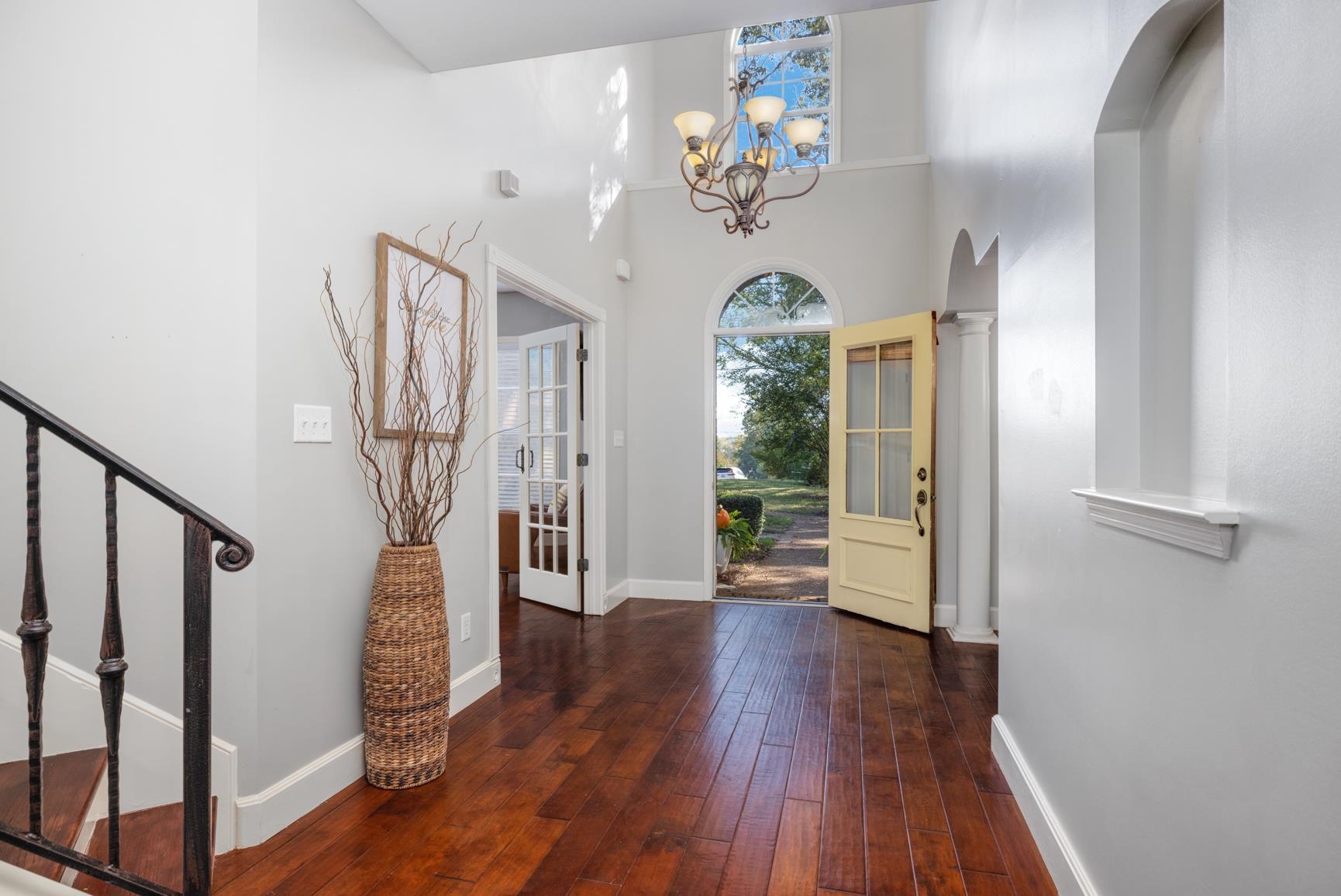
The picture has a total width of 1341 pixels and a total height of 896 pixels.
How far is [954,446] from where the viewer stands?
476 cm

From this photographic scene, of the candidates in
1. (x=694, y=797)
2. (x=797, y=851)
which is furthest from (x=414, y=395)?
(x=797, y=851)

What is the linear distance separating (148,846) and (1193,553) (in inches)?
100

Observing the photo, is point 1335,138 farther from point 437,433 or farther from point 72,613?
point 72,613

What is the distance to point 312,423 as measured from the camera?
2307 millimetres

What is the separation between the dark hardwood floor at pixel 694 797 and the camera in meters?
1.96

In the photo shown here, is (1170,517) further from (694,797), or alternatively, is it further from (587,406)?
(587,406)

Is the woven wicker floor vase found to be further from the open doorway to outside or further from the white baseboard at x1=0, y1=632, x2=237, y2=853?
the open doorway to outside

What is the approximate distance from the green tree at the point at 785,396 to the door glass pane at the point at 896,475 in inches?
184

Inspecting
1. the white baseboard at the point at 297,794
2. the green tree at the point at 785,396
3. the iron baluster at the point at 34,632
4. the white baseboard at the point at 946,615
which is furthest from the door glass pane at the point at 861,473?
the green tree at the point at 785,396

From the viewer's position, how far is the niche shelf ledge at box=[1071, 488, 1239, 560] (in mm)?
1104

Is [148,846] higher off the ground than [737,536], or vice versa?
[737,536]

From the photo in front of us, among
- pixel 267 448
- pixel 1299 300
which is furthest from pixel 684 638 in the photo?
pixel 1299 300

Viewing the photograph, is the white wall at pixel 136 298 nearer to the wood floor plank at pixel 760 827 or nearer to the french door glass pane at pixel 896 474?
the wood floor plank at pixel 760 827

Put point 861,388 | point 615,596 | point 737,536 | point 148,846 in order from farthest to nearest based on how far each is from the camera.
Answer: point 737,536
point 615,596
point 861,388
point 148,846
